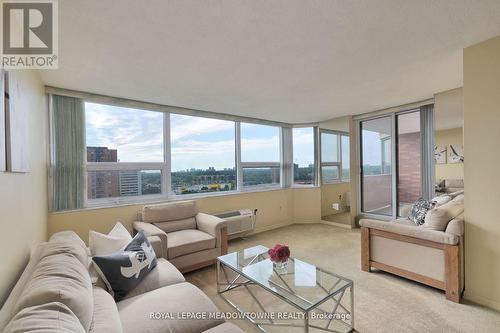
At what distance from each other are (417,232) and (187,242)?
8.20 feet

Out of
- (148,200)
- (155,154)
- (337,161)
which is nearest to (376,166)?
(337,161)

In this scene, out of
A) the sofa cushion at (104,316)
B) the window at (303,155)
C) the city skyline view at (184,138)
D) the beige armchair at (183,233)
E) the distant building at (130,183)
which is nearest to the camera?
the sofa cushion at (104,316)

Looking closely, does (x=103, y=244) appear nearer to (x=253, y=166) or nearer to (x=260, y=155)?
(x=253, y=166)

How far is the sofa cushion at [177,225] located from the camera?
3.03 m

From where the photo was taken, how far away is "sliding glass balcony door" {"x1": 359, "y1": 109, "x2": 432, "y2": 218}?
3.88m

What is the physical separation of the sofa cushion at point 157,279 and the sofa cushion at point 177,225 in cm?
108

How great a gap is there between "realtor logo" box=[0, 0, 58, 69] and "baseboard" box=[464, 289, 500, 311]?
395cm

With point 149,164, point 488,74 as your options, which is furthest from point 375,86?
point 149,164

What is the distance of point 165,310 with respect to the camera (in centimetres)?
141

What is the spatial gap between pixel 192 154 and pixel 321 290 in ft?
9.73

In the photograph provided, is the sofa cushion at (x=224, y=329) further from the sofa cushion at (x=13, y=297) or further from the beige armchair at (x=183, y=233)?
the beige armchair at (x=183, y=233)

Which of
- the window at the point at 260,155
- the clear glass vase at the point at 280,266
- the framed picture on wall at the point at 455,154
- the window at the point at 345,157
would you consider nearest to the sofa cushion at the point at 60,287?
the clear glass vase at the point at 280,266

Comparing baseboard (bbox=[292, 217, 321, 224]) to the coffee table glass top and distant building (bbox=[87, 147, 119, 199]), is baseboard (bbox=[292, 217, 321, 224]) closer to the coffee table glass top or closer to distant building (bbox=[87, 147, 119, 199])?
the coffee table glass top

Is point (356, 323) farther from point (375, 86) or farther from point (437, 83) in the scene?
point (437, 83)
